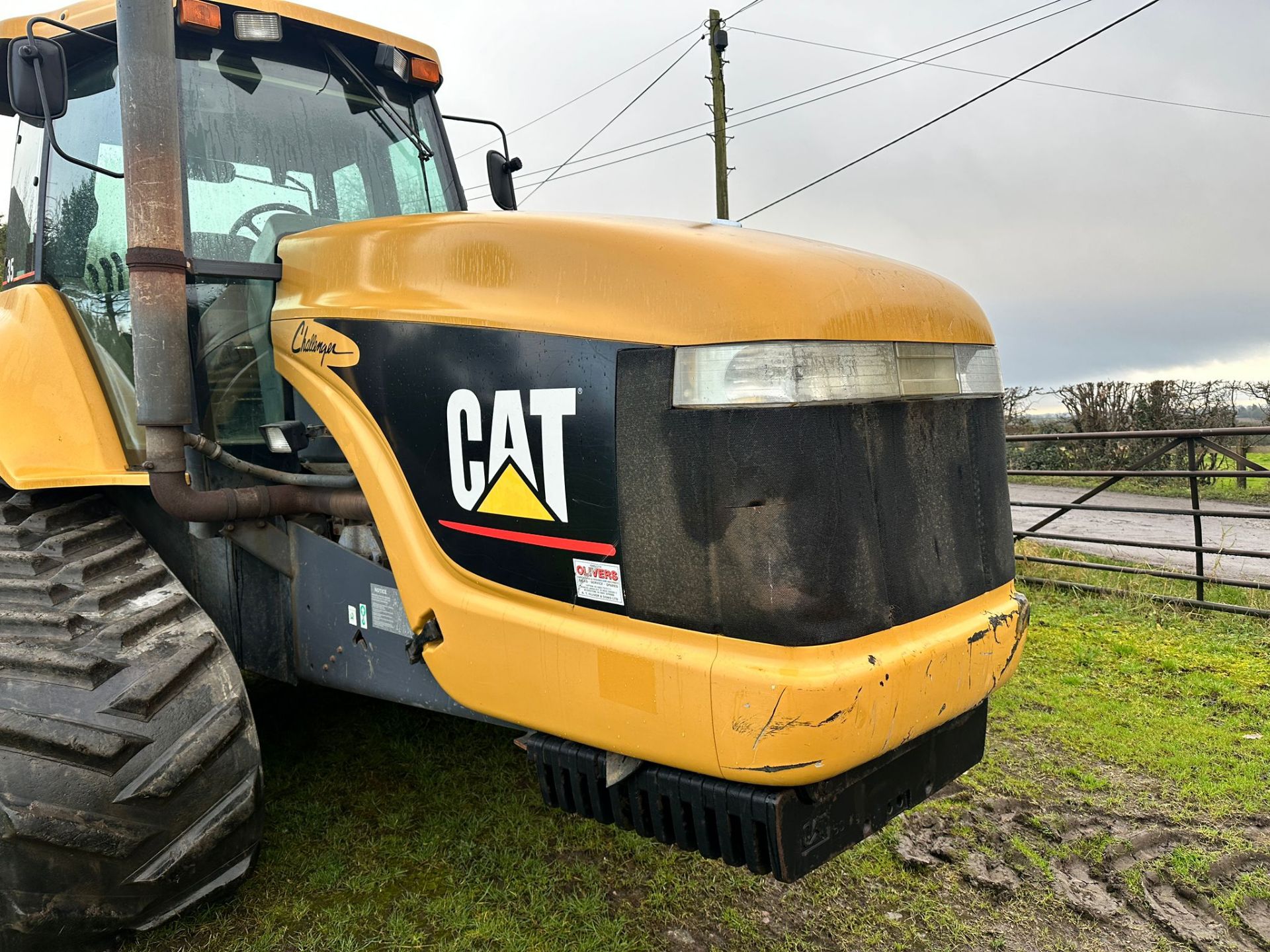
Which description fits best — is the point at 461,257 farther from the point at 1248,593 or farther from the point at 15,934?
the point at 1248,593

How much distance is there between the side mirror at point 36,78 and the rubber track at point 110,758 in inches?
48.3

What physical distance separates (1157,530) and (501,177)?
33.4 feet

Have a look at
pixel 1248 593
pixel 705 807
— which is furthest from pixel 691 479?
pixel 1248 593

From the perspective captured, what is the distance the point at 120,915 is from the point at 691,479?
5.84 ft

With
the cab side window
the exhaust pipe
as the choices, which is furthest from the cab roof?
the exhaust pipe

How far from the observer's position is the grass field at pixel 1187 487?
45.0ft

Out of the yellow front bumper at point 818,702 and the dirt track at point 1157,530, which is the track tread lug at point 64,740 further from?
the dirt track at point 1157,530

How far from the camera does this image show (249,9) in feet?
9.67

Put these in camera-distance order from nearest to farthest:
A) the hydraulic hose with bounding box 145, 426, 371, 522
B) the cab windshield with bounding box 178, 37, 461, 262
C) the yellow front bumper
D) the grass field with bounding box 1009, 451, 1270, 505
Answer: the yellow front bumper < the hydraulic hose with bounding box 145, 426, 371, 522 < the cab windshield with bounding box 178, 37, 461, 262 < the grass field with bounding box 1009, 451, 1270, 505

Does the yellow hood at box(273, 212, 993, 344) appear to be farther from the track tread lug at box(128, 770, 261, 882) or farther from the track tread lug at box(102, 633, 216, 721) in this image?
the track tread lug at box(128, 770, 261, 882)

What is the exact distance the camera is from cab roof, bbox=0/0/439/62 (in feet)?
9.82

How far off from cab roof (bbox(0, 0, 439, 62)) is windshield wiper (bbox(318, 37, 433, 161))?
6cm

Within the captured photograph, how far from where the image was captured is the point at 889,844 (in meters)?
3.07

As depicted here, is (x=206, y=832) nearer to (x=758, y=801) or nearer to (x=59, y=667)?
(x=59, y=667)
